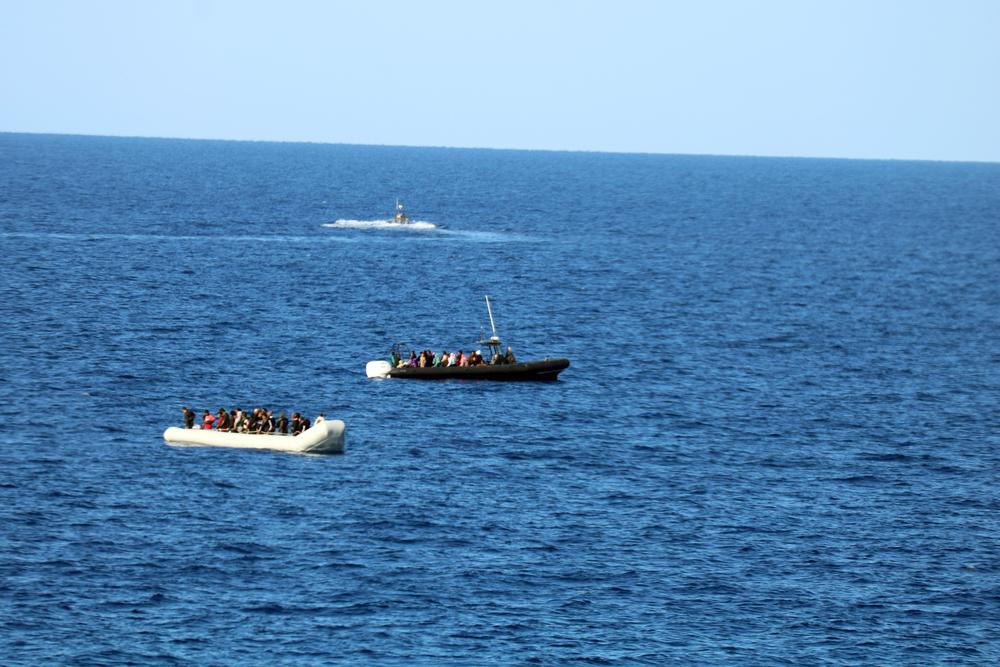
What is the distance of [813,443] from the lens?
275 feet

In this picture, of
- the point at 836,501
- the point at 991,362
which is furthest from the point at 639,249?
the point at 836,501

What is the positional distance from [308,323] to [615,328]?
25144 millimetres

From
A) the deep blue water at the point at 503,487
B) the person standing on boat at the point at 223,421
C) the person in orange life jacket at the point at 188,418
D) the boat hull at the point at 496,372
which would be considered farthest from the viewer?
the boat hull at the point at 496,372

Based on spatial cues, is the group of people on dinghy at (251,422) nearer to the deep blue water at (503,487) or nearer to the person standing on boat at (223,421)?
the person standing on boat at (223,421)

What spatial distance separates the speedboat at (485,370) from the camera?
100062 millimetres

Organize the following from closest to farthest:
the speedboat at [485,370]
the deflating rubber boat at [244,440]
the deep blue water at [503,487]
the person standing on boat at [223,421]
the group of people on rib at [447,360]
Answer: the deep blue water at [503,487], the deflating rubber boat at [244,440], the person standing on boat at [223,421], the speedboat at [485,370], the group of people on rib at [447,360]

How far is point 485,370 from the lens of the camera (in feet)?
331

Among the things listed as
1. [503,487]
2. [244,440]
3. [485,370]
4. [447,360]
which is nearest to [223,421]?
[244,440]

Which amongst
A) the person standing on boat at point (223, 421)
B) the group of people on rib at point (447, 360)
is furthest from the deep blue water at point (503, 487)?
the person standing on boat at point (223, 421)

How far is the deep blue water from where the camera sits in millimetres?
54562

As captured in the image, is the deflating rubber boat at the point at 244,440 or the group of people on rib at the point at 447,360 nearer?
the deflating rubber boat at the point at 244,440

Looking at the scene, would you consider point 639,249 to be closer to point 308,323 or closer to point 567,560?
point 308,323

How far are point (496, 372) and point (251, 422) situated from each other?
24443 millimetres

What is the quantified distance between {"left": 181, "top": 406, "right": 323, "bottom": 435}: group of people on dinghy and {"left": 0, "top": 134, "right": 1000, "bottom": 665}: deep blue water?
2.19 meters
